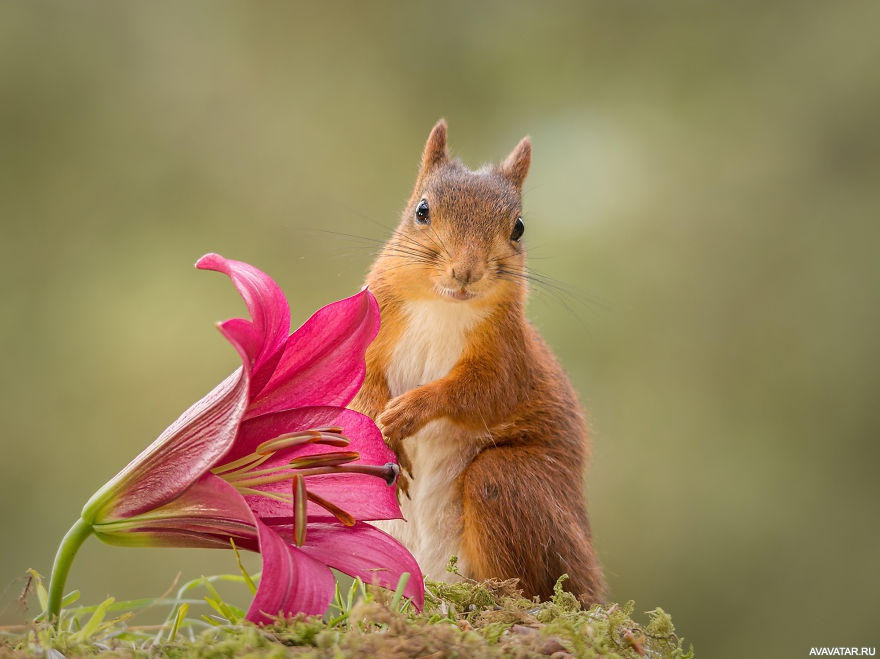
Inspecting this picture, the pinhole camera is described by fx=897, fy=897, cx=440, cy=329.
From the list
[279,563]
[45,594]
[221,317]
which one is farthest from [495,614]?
[221,317]

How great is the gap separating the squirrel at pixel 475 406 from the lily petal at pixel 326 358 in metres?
0.30

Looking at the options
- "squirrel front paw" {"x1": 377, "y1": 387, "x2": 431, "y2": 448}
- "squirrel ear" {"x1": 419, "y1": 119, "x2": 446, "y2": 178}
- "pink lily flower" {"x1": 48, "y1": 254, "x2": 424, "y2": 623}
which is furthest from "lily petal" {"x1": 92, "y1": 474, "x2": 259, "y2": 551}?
"squirrel ear" {"x1": 419, "y1": 119, "x2": 446, "y2": 178}

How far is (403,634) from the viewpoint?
647 mm

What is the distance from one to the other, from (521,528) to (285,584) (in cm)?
52

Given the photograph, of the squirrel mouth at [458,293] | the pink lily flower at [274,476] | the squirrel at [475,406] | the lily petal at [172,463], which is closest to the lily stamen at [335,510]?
the pink lily flower at [274,476]

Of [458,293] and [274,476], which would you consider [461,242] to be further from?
[274,476]

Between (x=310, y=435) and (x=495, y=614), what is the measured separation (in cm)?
24

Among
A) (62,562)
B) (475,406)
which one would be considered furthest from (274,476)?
(475,406)

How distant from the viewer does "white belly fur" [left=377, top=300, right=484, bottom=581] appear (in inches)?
48.2

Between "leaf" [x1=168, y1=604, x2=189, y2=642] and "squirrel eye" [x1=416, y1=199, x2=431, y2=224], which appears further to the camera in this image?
"squirrel eye" [x1=416, y1=199, x2=431, y2=224]

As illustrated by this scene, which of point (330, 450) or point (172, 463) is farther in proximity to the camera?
point (330, 450)

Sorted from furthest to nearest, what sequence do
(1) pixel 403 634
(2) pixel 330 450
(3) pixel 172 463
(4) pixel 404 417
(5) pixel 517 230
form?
(5) pixel 517 230
(4) pixel 404 417
(2) pixel 330 450
(3) pixel 172 463
(1) pixel 403 634

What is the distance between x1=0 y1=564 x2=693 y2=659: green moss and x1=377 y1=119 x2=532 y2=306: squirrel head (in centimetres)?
48

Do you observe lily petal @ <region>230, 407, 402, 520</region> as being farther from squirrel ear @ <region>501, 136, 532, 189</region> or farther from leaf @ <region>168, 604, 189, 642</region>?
squirrel ear @ <region>501, 136, 532, 189</region>
